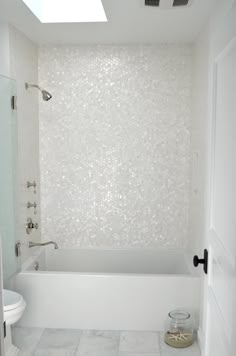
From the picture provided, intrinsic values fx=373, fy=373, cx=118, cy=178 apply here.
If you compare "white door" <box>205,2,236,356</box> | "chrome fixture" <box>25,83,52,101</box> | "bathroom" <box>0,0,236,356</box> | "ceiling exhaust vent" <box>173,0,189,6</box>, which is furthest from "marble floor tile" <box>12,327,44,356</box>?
"ceiling exhaust vent" <box>173,0,189,6</box>

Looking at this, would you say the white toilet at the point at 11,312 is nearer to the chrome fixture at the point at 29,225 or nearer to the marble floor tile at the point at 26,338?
the marble floor tile at the point at 26,338

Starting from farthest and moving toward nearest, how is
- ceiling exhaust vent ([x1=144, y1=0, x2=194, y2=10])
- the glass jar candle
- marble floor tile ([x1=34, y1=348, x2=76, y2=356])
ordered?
the glass jar candle → marble floor tile ([x1=34, y1=348, x2=76, y2=356]) → ceiling exhaust vent ([x1=144, y1=0, x2=194, y2=10])

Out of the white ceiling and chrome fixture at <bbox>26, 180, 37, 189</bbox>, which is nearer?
the white ceiling

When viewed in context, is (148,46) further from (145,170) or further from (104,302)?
(104,302)

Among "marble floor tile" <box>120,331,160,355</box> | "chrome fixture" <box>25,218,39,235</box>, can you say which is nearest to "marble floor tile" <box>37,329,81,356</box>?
"marble floor tile" <box>120,331,160,355</box>

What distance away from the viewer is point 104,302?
3.03 meters

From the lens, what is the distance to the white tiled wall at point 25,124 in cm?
310

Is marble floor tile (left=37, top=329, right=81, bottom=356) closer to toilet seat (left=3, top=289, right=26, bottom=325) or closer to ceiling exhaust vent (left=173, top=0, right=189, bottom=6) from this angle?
toilet seat (left=3, top=289, right=26, bottom=325)

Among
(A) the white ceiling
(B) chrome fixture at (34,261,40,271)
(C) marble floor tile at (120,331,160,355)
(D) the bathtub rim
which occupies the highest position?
(A) the white ceiling

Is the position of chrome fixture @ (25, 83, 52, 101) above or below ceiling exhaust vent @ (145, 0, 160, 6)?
below

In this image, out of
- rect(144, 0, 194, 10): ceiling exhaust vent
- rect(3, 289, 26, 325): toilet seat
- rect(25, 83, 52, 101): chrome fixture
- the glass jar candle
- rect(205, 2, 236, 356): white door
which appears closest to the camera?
rect(205, 2, 236, 356): white door

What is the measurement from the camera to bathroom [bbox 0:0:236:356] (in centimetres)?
281

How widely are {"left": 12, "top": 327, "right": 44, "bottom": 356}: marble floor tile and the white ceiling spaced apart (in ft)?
7.94

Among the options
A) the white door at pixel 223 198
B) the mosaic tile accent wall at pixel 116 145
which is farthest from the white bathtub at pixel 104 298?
the white door at pixel 223 198
